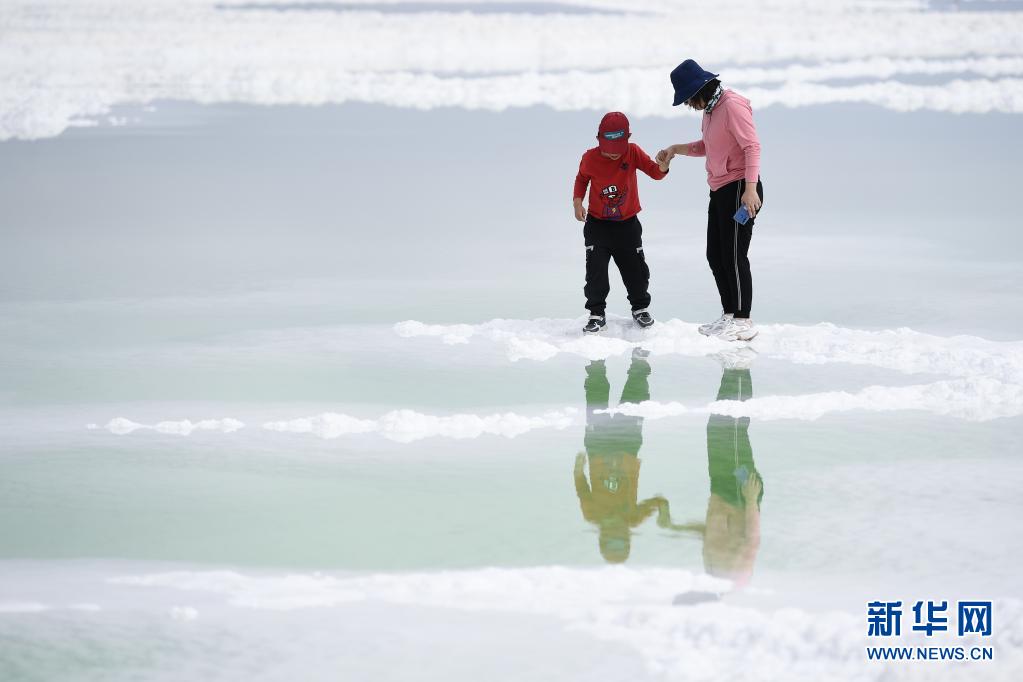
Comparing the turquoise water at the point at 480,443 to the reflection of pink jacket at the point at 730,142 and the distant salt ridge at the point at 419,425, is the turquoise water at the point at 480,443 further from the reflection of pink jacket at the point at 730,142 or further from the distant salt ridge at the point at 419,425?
the reflection of pink jacket at the point at 730,142

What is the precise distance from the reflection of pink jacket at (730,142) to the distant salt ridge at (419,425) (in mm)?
1846

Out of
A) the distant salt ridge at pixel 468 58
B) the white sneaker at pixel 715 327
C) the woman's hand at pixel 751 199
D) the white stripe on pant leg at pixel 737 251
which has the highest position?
the distant salt ridge at pixel 468 58

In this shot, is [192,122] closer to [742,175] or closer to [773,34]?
[742,175]

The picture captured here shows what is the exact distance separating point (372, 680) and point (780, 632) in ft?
4.19

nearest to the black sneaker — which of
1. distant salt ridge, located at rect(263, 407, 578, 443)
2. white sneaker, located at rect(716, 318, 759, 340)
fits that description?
white sneaker, located at rect(716, 318, 759, 340)

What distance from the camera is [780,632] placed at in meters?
4.25

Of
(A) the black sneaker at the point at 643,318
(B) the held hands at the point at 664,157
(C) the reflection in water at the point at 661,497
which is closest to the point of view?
(C) the reflection in water at the point at 661,497

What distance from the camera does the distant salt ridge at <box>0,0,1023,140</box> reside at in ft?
55.4

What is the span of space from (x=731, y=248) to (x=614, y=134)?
909mm

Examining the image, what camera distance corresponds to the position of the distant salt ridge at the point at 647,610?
4.11 m

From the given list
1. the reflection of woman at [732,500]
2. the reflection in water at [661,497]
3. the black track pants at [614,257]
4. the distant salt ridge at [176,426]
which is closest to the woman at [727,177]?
the black track pants at [614,257]

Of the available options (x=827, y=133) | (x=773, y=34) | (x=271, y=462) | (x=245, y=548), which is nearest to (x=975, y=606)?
(x=245, y=548)

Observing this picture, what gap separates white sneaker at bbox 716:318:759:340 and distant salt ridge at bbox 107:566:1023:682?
3.06m

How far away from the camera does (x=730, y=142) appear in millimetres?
7336
